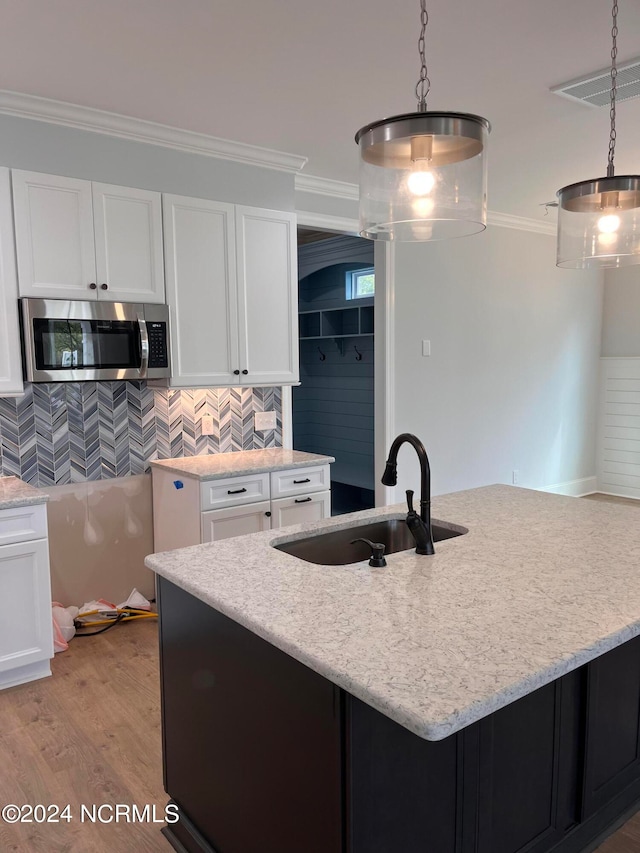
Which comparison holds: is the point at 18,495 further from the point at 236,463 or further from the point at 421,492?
the point at 421,492

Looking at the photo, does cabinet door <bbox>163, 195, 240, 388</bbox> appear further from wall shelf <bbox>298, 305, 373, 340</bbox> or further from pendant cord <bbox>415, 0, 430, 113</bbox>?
wall shelf <bbox>298, 305, 373, 340</bbox>

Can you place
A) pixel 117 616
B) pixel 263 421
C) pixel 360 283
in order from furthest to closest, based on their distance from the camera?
pixel 360 283, pixel 263 421, pixel 117 616

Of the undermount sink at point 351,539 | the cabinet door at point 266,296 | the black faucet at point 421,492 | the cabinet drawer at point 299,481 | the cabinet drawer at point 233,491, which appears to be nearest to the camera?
the black faucet at point 421,492

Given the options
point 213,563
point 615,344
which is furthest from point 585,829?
point 615,344

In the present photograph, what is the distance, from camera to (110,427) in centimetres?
361

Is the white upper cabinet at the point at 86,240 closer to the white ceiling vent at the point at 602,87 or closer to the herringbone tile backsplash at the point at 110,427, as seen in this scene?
the herringbone tile backsplash at the point at 110,427

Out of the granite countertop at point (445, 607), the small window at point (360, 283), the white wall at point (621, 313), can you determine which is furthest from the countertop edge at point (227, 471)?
the white wall at point (621, 313)

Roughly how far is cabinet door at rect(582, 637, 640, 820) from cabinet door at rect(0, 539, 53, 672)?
229cm

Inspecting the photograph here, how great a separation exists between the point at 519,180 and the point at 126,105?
268 cm

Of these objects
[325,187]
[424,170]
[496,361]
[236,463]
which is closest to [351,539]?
[424,170]

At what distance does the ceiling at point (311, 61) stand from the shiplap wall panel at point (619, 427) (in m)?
3.34

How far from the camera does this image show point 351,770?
4.08ft

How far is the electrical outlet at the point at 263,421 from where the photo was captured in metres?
4.16

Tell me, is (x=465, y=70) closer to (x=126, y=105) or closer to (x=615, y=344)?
(x=126, y=105)
